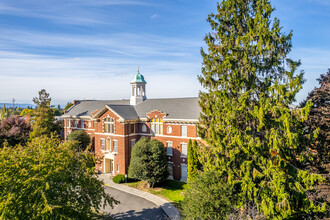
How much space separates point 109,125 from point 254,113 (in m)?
23.1

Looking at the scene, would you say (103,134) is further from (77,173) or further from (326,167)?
(326,167)

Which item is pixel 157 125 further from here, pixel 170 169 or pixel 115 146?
pixel 115 146

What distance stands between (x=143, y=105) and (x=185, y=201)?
21.3 meters

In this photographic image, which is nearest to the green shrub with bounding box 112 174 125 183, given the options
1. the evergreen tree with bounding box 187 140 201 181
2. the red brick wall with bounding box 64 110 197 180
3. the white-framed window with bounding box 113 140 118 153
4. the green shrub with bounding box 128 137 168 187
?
the red brick wall with bounding box 64 110 197 180

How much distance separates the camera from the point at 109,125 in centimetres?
3253

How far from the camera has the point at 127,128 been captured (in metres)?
31.2

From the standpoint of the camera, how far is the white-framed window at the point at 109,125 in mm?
32094

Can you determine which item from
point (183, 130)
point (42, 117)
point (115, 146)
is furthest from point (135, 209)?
point (42, 117)

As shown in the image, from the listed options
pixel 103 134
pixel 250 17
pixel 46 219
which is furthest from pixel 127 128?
pixel 250 17

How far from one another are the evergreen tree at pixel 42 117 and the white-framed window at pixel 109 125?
37.4ft

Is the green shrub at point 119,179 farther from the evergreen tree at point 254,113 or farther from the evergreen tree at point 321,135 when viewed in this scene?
the evergreen tree at point 321,135

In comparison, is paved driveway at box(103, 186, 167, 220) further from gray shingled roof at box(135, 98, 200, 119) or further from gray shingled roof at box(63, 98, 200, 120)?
gray shingled roof at box(135, 98, 200, 119)

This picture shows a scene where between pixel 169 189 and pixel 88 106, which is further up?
pixel 88 106

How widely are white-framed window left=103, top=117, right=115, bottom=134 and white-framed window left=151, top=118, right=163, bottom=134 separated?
6203mm
